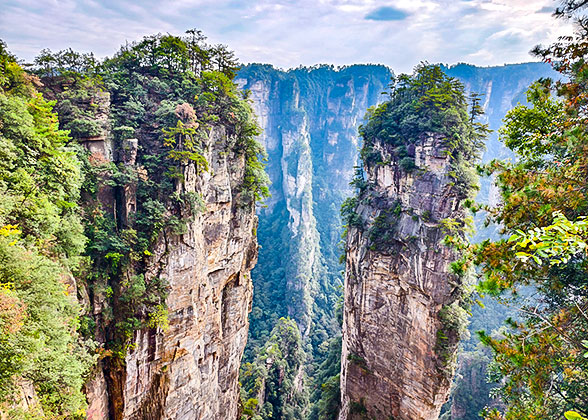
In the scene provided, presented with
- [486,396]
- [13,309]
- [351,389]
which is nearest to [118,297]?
[13,309]

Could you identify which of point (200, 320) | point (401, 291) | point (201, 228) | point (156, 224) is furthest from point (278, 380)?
point (156, 224)

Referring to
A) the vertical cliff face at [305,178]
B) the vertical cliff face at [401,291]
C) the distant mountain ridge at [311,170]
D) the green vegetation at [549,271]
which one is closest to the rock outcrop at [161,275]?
the vertical cliff face at [401,291]

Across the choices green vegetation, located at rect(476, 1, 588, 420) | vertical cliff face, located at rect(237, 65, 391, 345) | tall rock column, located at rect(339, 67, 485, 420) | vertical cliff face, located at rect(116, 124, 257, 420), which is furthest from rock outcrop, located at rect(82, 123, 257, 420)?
vertical cliff face, located at rect(237, 65, 391, 345)

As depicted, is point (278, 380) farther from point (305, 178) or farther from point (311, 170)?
point (311, 170)

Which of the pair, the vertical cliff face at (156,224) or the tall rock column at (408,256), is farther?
the tall rock column at (408,256)

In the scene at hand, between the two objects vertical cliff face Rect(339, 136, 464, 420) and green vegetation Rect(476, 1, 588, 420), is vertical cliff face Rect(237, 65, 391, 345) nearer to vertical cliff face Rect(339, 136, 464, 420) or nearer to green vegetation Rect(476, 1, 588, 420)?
vertical cliff face Rect(339, 136, 464, 420)

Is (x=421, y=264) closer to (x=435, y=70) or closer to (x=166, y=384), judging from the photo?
(x=435, y=70)

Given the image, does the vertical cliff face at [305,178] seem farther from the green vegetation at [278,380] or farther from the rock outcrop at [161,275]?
the rock outcrop at [161,275]

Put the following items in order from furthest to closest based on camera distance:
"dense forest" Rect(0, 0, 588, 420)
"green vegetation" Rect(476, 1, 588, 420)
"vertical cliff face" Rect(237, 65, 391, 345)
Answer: "vertical cliff face" Rect(237, 65, 391, 345) → "dense forest" Rect(0, 0, 588, 420) → "green vegetation" Rect(476, 1, 588, 420)
